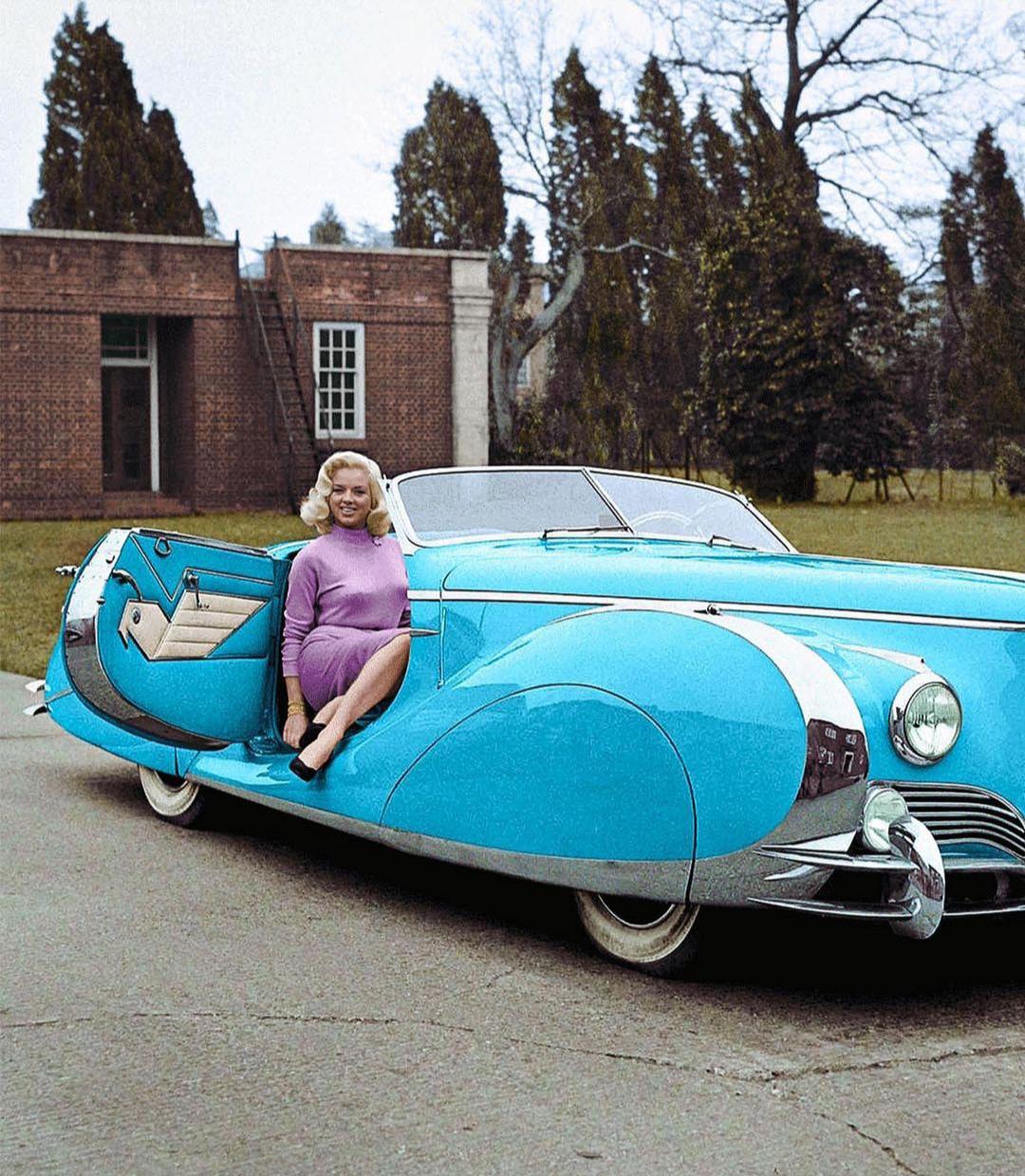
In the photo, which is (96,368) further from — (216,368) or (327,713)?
(327,713)

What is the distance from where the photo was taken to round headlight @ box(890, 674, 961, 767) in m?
4.00

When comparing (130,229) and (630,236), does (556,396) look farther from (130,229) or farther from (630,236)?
(130,229)

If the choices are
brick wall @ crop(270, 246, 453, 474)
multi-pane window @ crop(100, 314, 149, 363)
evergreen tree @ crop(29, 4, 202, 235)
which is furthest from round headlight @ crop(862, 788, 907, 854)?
evergreen tree @ crop(29, 4, 202, 235)

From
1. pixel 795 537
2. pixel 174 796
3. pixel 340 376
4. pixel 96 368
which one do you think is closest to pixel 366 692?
pixel 174 796

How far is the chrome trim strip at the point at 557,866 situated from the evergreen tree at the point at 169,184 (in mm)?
49717

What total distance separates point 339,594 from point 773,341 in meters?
27.2

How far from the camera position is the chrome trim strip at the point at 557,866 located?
4105 mm

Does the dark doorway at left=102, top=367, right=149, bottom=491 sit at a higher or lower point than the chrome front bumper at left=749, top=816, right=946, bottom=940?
higher

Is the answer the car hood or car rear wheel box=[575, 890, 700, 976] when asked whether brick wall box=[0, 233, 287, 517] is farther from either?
car rear wheel box=[575, 890, 700, 976]

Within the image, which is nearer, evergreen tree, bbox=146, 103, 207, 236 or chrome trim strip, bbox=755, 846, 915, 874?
chrome trim strip, bbox=755, 846, 915, 874

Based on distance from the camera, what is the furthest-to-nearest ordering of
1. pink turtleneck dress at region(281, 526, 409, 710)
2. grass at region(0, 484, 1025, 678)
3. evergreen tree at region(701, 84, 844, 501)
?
1. evergreen tree at region(701, 84, 844, 501)
2. grass at region(0, 484, 1025, 678)
3. pink turtleneck dress at region(281, 526, 409, 710)

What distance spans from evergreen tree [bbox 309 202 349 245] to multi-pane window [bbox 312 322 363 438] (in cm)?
5697

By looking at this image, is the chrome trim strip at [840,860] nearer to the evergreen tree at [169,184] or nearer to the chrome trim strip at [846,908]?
the chrome trim strip at [846,908]

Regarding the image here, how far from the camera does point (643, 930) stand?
438 cm
